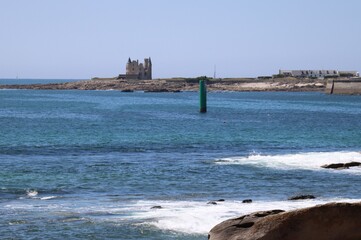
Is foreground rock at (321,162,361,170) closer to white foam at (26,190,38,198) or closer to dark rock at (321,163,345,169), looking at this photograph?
dark rock at (321,163,345,169)

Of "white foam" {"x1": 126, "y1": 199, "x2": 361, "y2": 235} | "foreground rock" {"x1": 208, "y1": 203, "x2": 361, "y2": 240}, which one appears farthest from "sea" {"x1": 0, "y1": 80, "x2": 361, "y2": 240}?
"foreground rock" {"x1": 208, "y1": 203, "x2": 361, "y2": 240}

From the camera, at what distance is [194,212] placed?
25531mm

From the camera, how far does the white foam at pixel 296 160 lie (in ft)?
135

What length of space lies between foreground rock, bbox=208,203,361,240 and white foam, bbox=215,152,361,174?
2378 cm

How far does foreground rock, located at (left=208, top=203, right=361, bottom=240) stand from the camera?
49.7ft

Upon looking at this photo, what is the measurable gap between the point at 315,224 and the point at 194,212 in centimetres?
1061

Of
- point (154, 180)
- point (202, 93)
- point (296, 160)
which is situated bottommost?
point (296, 160)

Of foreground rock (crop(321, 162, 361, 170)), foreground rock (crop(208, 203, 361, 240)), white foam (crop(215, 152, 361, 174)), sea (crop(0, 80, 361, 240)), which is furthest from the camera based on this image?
white foam (crop(215, 152, 361, 174))

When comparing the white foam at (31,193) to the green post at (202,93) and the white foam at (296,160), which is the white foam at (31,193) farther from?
the green post at (202,93)

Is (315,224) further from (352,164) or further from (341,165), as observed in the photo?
(352,164)

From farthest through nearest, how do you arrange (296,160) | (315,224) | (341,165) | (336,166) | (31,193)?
1. (296,160)
2. (341,165)
3. (336,166)
4. (31,193)
5. (315,224)

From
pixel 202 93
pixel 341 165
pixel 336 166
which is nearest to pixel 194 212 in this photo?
pixel 336 166

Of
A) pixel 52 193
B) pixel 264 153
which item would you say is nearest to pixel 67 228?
pixel 52 193

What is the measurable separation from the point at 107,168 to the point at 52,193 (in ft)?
28.3
